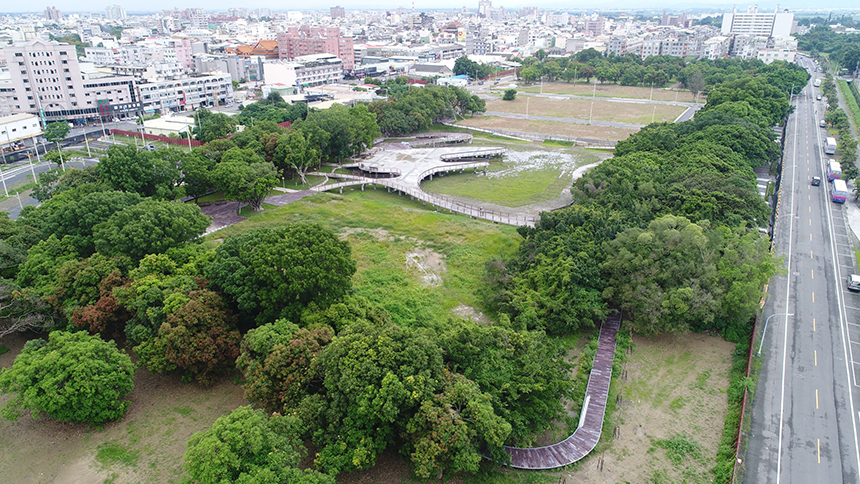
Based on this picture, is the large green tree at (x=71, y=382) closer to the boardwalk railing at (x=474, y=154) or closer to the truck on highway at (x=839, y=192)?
the boardwalk railing at (x=474, y=154)

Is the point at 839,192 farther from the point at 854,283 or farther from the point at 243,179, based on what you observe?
the point at 243,179

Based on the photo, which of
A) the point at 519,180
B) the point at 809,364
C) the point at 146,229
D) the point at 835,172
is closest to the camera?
the point at 809,364

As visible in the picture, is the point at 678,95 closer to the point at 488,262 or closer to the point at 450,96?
the point at 450,96

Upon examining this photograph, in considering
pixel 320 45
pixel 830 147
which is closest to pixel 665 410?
pixel 830 147

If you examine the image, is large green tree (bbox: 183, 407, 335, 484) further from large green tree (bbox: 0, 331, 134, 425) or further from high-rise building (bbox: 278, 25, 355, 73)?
high-rise building (bbox: 278, 25, 355, 73)

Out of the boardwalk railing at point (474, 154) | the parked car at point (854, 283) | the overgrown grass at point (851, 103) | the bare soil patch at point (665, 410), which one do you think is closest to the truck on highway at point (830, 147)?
the overgrown grass at point (851, 103)

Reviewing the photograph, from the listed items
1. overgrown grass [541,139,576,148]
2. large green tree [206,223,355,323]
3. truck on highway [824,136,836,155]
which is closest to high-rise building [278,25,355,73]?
overgrown grass [541,139,576,148]

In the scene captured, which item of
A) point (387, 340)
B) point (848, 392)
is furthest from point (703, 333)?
point (387, 340)
